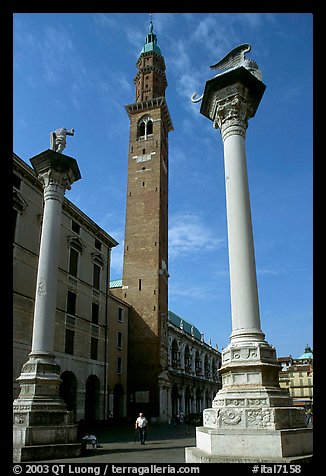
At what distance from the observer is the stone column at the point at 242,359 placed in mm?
7504

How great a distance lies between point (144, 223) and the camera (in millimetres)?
43250

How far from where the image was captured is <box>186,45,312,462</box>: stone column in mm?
7504

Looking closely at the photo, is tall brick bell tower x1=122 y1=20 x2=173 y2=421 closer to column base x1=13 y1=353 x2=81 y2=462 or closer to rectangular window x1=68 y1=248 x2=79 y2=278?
rectangular window x1=68 y1=248 x2=79 y2=278

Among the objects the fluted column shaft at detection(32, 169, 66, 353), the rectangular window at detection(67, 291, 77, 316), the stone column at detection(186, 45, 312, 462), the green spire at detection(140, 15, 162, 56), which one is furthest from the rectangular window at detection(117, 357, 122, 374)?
the green spire at detection(140, 15, 162, 56)

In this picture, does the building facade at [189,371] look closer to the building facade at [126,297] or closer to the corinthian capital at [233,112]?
the building facade at [126,297]

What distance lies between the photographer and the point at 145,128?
4812cm

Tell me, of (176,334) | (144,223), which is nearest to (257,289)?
(144,223)

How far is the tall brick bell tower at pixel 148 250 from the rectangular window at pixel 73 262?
11.7 meters

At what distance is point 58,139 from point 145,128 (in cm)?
3497

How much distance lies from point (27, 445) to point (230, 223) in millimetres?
7659

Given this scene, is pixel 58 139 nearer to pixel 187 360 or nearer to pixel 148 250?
pixel 148 250

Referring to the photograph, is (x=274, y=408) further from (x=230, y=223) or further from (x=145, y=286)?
(x=145, y=286)

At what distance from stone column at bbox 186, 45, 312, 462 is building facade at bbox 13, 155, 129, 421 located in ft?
51.7

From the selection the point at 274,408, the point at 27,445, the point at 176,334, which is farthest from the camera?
the point at 176,334
